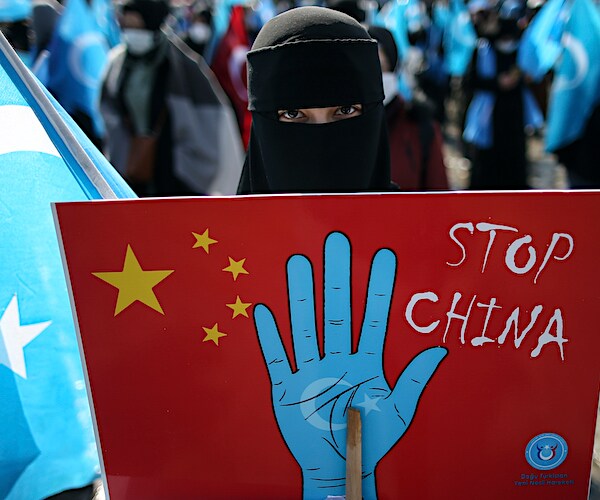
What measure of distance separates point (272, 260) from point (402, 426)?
0.34 m

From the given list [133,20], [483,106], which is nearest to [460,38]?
[483,106]

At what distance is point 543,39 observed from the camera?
18.4ft

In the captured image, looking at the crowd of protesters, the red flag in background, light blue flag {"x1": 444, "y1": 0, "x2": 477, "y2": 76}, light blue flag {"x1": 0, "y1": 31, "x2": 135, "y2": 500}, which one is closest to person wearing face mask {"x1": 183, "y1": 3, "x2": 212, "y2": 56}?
the red flag in background

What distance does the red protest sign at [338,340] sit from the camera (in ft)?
3.34

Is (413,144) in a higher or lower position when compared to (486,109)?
higher

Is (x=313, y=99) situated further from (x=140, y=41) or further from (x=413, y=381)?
(x=140, y=41)

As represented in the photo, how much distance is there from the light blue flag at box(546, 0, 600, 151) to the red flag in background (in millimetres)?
2853

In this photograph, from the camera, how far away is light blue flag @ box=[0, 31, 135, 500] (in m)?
1.24

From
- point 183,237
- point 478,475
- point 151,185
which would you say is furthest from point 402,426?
point 151,185

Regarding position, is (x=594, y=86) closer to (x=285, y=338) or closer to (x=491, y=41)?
(x=491, y=41)

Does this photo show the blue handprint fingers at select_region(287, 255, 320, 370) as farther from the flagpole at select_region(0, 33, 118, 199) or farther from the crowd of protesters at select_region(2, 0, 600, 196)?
the crowd of protesters at select_region(2, 0, 600, 196)

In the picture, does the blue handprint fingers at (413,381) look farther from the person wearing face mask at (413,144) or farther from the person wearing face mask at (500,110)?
the person wearing face mask at (500,110)

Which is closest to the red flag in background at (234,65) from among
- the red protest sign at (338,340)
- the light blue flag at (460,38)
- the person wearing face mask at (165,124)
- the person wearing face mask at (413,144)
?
the person wearing face mask at (165,124)

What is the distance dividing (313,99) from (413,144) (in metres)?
1.75
